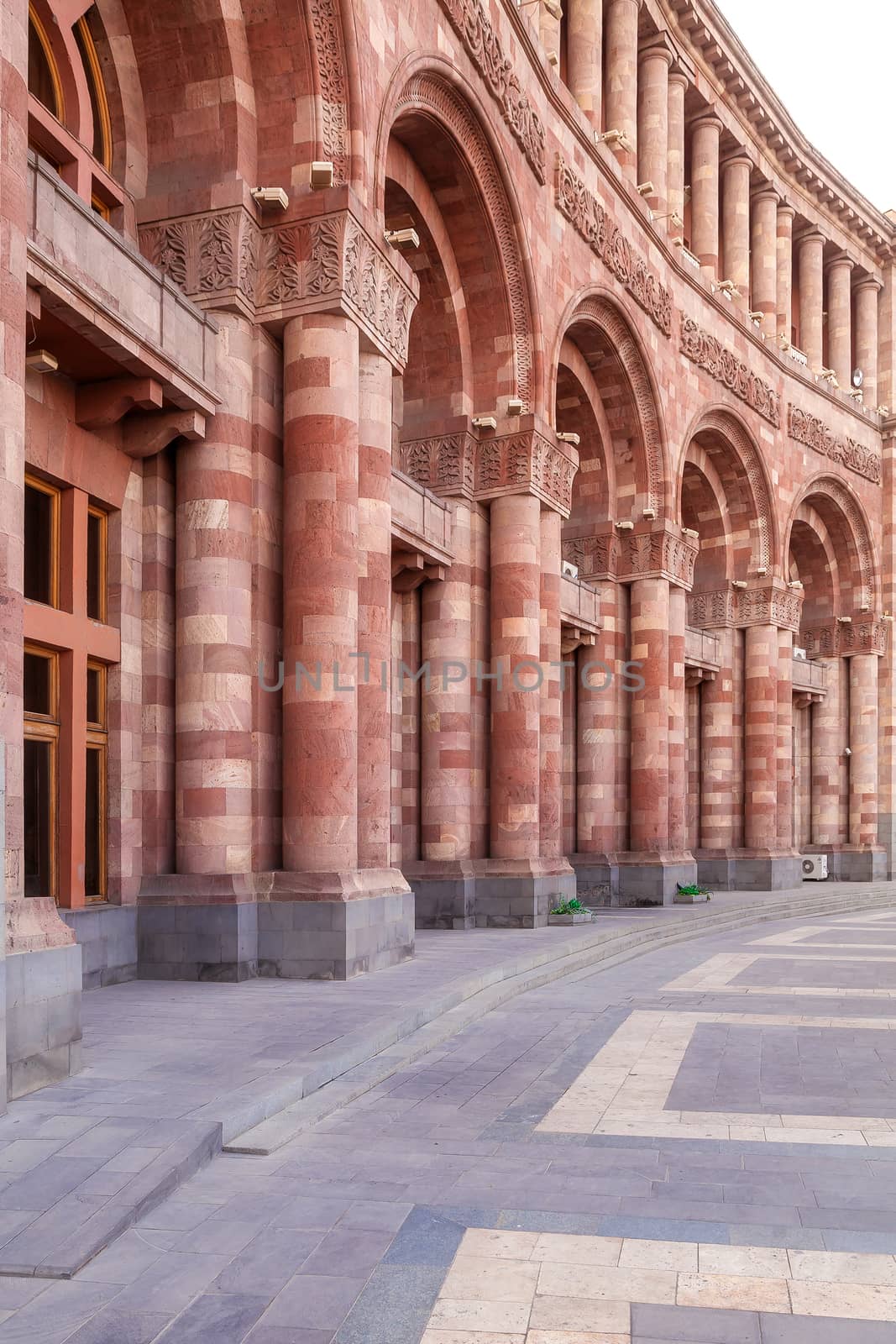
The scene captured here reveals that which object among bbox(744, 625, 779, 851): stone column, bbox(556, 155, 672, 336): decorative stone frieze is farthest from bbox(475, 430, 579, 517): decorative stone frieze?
bbox(744, 625, 779, 851): stone column

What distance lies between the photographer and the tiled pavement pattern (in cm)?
467

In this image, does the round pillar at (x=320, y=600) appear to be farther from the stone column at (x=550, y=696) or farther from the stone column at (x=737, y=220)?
the stone column at (x=737, y=220)

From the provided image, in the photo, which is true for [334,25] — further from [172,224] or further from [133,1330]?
[133,1330]

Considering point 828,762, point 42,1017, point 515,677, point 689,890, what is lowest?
point 689,890

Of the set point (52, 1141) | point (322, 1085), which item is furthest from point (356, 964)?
point (52, 1141)

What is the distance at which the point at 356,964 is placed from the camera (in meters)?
13.7

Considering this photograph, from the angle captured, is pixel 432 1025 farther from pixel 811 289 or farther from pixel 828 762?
pixel 811 289

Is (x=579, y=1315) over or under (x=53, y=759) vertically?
under

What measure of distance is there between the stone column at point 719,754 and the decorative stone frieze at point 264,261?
21755mm

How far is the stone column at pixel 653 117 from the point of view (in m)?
29.7

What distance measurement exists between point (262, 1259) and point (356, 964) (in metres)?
8.40

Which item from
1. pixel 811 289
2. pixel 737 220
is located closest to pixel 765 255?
pixel 737 220

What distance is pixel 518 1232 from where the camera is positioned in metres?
5.62

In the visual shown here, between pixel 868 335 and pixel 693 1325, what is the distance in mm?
43006
